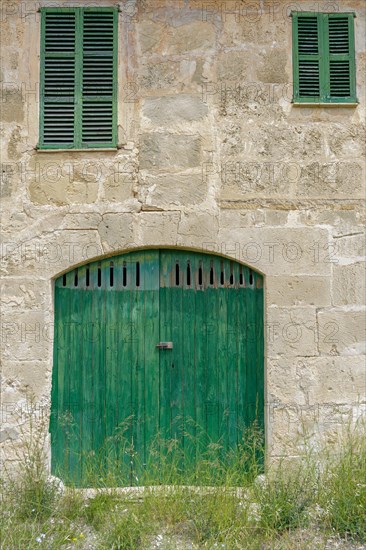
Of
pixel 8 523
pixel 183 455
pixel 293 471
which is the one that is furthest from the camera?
pixel 183 455

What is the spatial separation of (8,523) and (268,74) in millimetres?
4464

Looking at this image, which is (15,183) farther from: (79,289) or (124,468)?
(124,468)

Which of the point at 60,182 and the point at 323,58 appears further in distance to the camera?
the point at 323,58

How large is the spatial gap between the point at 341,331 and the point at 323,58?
2556mm

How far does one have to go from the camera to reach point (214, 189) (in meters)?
6.14

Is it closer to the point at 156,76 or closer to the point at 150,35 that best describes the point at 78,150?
the point at 156,76

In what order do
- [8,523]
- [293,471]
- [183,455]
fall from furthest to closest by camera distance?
[183,455], [293,471], [8,523]

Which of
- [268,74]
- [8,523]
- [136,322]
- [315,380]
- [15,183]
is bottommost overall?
[8,523]

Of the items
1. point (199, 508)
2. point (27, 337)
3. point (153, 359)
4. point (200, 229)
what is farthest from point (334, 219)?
point (27, 337)

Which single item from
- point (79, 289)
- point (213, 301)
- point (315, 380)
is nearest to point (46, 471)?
point (79, 289)

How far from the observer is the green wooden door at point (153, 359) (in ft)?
19.8

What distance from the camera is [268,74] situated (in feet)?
20.5

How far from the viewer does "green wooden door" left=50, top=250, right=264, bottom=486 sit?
6.04m

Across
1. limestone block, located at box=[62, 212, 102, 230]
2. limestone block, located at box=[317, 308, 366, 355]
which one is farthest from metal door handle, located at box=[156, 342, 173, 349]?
limestone block, located at box=[317, 308, 366, 355]
